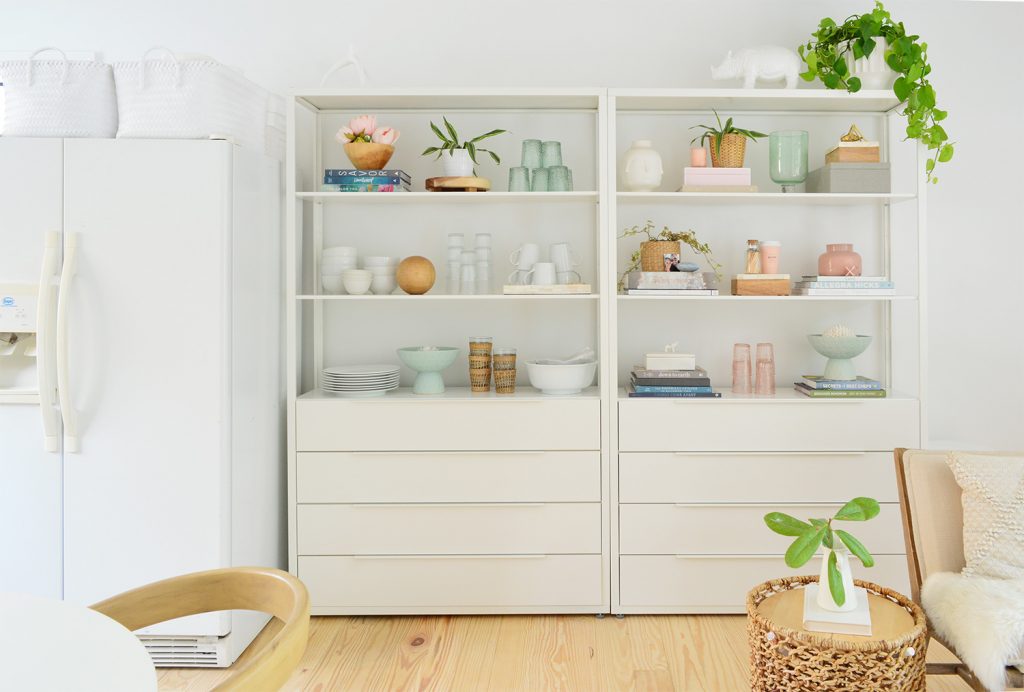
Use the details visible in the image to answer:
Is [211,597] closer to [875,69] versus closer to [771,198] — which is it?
[771,198]

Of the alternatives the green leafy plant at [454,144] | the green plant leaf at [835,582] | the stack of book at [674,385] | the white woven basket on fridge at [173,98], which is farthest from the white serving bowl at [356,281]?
the green plant leaf at [835,582]

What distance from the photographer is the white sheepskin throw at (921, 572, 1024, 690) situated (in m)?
1.73

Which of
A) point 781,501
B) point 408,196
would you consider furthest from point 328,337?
point 781,501

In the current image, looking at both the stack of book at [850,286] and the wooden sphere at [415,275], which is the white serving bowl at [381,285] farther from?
A: the stack of book at [850,286]

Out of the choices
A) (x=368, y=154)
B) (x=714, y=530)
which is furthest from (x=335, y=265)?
(x=714, y=530)

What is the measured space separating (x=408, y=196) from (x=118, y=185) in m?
0.91

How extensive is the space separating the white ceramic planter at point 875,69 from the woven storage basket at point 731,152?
45 cm

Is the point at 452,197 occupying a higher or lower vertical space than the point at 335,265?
higher

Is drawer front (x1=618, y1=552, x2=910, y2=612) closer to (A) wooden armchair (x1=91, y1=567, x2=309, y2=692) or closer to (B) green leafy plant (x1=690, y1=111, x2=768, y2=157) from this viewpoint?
(B) green leafy plant (x1=690, y1=111, x2=768, y2=157)

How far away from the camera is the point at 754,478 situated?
2756 millimetres

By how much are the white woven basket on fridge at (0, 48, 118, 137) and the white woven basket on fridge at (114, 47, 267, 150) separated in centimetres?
8

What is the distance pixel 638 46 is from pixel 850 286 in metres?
1.21

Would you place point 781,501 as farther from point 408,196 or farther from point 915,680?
point 408,196

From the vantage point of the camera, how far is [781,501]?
9.02 feet
